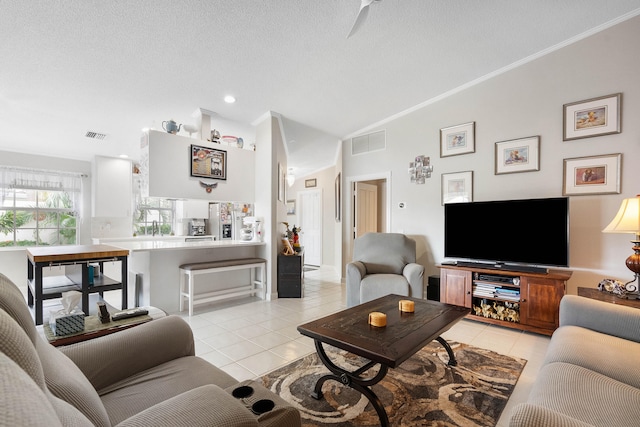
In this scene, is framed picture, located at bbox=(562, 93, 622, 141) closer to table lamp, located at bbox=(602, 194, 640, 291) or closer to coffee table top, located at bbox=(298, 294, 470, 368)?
table lamp, located at bbox=(602, 194, 640, 291)

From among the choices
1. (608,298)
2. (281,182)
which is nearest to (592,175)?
(608,298)

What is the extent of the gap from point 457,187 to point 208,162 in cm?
356

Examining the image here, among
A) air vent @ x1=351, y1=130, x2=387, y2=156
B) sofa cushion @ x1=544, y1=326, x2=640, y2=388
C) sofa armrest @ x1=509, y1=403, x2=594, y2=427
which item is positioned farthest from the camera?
air vent @ x1=351, y1=130, x2=387, y2=156

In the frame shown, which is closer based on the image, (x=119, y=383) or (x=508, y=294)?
(x=119, y=383)

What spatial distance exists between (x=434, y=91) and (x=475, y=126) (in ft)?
2.46

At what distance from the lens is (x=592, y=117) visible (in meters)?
3.21

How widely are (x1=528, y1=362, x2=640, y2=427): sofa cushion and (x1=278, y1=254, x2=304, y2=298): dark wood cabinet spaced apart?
11.0 ft

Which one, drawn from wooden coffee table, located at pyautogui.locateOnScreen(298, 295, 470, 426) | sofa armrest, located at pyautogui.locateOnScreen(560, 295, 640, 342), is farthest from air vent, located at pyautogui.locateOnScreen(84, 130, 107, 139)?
sofa armrest, located at pyautogui.locateOnScreen(560, 295, 640, 342)

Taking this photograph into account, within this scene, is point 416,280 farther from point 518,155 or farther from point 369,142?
point 369,142

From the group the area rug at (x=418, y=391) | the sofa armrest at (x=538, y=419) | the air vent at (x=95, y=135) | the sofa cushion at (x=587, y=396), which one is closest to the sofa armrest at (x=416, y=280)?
the area rug at (x=418, y=391)

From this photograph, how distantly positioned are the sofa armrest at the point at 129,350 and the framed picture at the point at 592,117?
422cm

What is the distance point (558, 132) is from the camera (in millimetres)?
3416

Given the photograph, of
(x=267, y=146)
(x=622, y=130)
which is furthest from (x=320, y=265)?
(x=622, y=130)

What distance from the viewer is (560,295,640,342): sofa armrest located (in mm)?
1803
